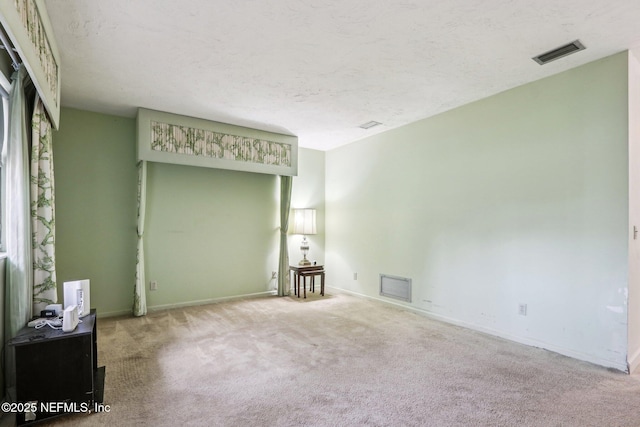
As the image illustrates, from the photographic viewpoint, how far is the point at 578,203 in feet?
9.87

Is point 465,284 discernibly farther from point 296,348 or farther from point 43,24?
point 43,24

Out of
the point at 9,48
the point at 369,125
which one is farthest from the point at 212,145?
the point at 9,48

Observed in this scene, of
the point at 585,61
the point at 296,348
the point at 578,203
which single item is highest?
the point at 585,61

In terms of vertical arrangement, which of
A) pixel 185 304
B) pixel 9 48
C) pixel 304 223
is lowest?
pixel 185 304

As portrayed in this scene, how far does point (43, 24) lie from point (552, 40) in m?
3.72

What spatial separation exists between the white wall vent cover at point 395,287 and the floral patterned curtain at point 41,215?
392cm

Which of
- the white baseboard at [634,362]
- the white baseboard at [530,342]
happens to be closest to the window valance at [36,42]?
the white baseboard at [530,342]

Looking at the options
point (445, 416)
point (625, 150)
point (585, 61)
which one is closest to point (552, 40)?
point (585, 61)

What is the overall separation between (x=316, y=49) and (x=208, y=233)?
3.30 metres

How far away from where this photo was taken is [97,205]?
4227 mm

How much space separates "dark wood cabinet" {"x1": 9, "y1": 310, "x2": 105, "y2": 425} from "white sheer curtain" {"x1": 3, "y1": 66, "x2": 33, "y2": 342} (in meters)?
0.22

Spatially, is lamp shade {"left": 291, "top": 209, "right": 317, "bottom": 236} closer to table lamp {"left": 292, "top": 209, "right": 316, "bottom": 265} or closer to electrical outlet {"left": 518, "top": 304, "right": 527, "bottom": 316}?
table lamp {"left": 292, "top": 209, "right": 316, "bottom": 265}

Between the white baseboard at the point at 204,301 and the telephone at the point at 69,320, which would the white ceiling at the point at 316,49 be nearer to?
the telephone at the point at 69,320

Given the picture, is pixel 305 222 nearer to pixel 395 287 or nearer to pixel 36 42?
pixel 395 287
